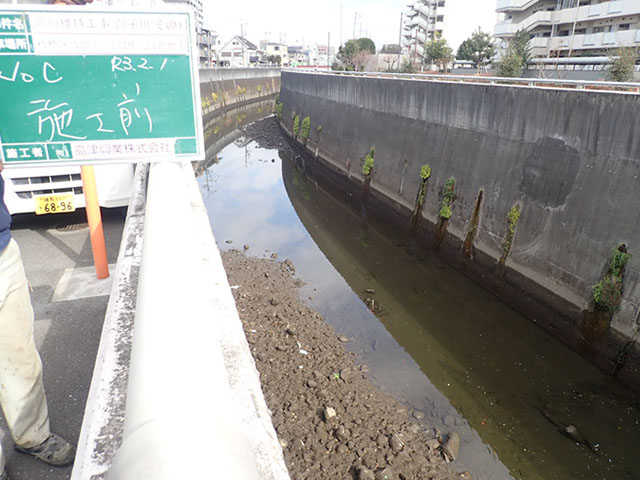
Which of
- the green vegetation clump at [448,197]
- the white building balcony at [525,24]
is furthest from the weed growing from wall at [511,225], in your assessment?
the white building balcony at [525,24]

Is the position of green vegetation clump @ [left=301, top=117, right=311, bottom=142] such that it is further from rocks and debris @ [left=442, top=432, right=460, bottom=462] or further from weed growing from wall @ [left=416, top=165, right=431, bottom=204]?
rocks and debris @ [left=442, top=432, right=460, bottom=462]

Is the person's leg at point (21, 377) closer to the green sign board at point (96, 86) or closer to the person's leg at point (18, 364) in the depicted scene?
the person's leg at point (18, 364)

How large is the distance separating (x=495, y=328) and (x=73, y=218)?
8.32 m

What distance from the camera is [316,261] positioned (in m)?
12.0

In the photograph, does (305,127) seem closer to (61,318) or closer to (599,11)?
(599,11)

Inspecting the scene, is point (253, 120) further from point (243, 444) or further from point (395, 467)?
point (243, 444)

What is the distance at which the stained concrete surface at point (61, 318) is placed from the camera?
3.21 meters

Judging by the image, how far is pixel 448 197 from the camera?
1214 centimetres

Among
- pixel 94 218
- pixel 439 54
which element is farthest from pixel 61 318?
pixel 439 54

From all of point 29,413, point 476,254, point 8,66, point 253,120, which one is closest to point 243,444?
point 29,413

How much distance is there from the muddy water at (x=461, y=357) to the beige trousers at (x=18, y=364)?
4961mm

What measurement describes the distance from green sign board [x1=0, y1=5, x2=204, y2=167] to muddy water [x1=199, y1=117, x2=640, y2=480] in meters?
5.15

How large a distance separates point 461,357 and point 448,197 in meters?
5.38

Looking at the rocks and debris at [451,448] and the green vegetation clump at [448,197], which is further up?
the green vegetation clump at [448,197]
